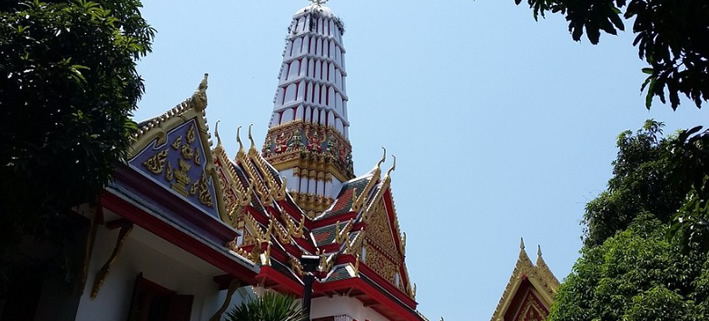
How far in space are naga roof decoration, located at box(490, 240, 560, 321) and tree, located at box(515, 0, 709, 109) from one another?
14.8 meters

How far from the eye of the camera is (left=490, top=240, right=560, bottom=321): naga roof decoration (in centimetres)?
2003

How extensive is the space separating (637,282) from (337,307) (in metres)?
8.88

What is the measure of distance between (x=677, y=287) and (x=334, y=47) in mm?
23802

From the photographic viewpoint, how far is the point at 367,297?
18906mm

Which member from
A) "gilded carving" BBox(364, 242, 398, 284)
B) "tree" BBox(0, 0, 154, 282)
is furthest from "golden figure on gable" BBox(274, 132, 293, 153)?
"tree" BBox(0, 0, 154, 282)

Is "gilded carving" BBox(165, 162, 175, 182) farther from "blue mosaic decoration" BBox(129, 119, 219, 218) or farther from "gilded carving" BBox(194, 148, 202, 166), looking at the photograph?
"gilded carving" BBox(194, 148, 202, 166)

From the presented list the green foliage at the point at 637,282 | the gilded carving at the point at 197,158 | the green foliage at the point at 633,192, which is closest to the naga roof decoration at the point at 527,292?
the green foliage at the point at 633,192

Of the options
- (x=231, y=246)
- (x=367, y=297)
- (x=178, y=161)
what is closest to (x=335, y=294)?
(x=367, y=297)

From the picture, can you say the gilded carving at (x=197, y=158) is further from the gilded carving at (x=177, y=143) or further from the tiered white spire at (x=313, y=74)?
the tiered white spire at (x=313, y=74)

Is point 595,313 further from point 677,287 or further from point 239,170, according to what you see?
point 239,170

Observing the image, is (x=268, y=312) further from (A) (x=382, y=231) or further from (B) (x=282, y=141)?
(B) (x=282, y=141)

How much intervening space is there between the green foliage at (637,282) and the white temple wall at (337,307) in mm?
7073

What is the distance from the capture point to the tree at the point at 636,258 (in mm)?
10766

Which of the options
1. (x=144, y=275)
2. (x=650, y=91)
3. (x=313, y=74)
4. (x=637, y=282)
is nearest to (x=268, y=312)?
(x=144, y=275)
